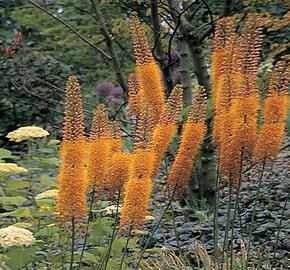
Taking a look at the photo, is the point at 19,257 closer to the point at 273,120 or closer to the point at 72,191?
the point at 72,191

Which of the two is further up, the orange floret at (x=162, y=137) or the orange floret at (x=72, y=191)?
the orange floret at (x=162, y=137)

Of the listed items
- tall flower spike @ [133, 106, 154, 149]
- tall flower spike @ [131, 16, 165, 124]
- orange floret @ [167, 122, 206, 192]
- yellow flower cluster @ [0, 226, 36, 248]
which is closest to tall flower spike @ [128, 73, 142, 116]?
tall flower spike @ [131, 16, 165, 124]

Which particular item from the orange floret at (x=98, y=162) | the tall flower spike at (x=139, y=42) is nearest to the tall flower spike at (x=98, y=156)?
the orange floret at (x=98, y=162)

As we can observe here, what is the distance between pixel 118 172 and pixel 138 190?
0.16 m

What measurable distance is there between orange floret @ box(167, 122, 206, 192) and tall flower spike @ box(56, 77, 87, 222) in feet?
1.17

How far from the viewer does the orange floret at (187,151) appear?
2301 millimetres

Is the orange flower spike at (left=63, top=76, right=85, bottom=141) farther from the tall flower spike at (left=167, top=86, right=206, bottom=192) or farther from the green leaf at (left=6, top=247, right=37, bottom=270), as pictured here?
the green leaf at (left=6, top=247, right=37, bottom=270)

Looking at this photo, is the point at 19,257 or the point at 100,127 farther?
the point at 19,257

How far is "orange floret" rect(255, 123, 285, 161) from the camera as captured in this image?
2348mm

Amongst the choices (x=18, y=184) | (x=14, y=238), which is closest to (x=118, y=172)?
(x=14, y=238)

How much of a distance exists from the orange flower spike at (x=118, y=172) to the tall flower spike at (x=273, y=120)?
17.9 inches

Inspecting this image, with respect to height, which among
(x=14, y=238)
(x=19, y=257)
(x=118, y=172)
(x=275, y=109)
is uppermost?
(x=275, y=109)

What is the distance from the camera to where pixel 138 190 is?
2197mm

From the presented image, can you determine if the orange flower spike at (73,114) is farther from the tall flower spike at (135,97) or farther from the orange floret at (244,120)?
the orange floret at (244,120)
